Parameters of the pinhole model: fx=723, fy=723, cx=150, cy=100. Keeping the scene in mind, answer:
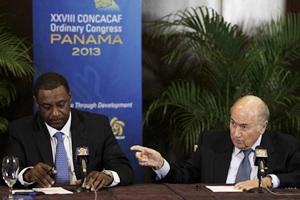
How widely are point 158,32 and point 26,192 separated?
10.9 ft

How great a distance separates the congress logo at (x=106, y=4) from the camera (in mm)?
6074

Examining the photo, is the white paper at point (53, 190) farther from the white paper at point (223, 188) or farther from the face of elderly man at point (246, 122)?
the face of elderly man at point (246, 122)

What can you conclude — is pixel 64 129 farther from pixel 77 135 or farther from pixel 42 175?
pixel 42 175

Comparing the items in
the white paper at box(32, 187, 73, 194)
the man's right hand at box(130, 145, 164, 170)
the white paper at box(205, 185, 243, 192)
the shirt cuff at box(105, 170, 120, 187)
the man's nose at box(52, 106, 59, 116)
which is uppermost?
the man's nose at box(52, 106, 59, 116)

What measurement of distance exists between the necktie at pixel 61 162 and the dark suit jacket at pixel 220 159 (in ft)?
2.01

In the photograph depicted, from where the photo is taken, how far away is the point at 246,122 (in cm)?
447

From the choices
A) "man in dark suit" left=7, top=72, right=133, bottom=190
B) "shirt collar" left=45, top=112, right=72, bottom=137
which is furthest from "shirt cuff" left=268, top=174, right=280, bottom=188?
"shirt collar" left=45, top=112, right=72, bottom=137

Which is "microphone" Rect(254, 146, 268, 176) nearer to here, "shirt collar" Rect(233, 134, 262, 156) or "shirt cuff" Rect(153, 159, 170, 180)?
"shirt collar" Rect(233, 134, 262, 156)

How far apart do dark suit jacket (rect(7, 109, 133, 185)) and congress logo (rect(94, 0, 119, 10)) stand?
5.21ft

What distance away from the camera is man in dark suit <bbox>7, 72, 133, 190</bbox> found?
14.8ft

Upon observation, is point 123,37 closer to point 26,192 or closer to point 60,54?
point 60,54

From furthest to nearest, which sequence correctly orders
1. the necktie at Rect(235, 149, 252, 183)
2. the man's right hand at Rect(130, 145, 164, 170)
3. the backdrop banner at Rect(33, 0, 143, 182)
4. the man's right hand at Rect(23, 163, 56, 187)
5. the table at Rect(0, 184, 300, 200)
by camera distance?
the backdrop banner at Rect(33, 0, 143, 182), the necktie at Rect(235, 149, 252, 183), the man's right hand at Rect(130, 145, 164, 170), the man's right hand at Rect(23, 163, 56, 187), the table at Rect(0, 184, 300, 200)

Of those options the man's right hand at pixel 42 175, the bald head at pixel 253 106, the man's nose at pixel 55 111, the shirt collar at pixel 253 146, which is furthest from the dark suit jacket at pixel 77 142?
the bald head at pixel 253 106

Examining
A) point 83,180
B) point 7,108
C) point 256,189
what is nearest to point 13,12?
point 7,108
